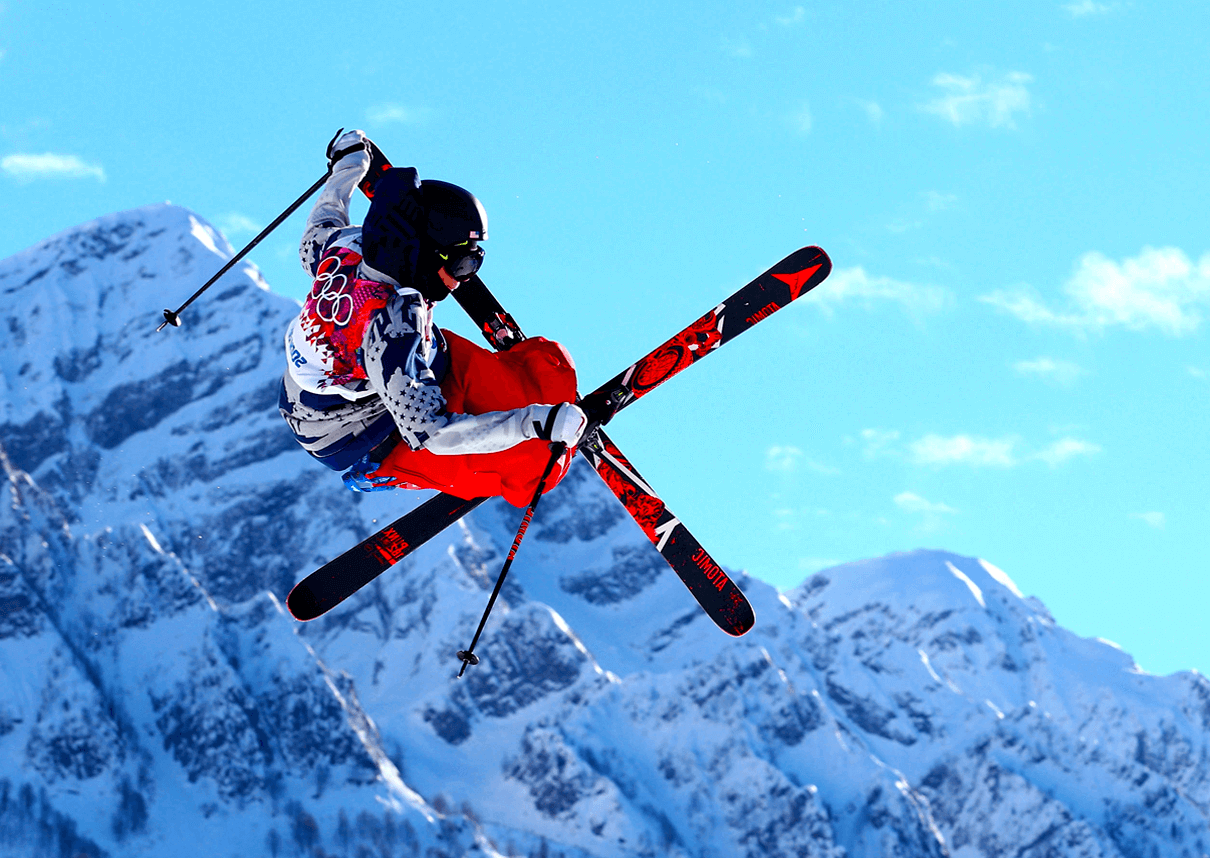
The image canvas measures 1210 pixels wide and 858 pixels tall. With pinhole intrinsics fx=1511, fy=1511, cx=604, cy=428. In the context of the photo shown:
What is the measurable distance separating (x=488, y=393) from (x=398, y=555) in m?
2.91

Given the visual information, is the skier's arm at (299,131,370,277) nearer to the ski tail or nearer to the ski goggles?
the ski goggles

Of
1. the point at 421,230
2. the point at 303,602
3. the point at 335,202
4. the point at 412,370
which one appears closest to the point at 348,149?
the point at 335,202

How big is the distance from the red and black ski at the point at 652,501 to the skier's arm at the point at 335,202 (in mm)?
1652

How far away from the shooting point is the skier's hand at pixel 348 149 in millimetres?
9625

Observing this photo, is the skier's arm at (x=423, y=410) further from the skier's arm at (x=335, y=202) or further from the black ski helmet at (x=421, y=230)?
the skier's arm at (x=335, y=202)

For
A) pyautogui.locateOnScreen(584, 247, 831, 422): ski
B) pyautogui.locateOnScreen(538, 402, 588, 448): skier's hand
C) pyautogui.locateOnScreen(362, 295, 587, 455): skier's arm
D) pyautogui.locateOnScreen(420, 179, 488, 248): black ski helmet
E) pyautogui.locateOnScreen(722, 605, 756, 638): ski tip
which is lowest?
pyautogui.locateOnScreen(722, 605, 756, 638): ski tip

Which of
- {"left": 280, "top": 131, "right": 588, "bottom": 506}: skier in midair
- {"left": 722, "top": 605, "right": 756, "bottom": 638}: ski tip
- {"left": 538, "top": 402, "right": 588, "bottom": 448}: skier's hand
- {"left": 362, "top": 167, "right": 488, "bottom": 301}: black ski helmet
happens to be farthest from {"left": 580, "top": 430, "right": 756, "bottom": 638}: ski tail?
{"left": 362, "top": 167, "right": 488, "bottom": 301}: black ski helmet

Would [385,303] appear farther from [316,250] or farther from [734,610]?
[734,610]

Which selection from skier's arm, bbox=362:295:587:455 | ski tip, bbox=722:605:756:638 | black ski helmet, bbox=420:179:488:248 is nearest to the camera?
skier's arm, bbox=362:295:587:455

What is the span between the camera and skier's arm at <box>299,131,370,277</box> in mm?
8828

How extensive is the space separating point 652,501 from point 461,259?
3549 mm

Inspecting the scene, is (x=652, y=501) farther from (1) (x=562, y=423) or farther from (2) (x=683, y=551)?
(1) (x=562, y=423)

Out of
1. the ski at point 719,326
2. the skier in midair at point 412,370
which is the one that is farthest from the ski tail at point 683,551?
the skier in midair at point 412,370

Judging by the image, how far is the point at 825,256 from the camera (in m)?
11.2
